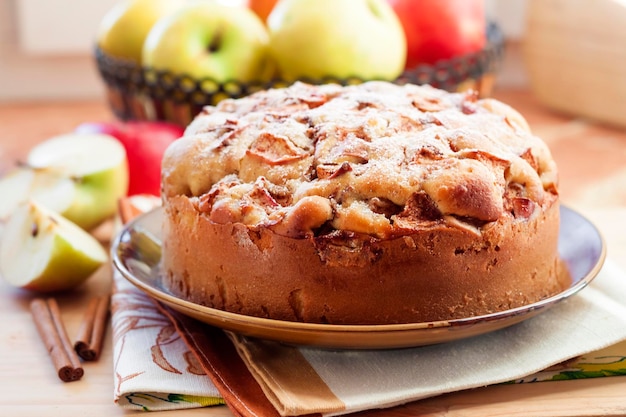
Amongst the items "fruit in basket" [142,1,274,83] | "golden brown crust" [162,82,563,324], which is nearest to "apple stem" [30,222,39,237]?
"golden brown crust" [162,82,563,324]

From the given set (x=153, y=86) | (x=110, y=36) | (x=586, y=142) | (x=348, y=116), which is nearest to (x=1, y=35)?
(x=110, y=36)

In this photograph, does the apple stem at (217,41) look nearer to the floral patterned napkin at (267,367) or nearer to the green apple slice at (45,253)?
the green apple slice at (45,253)

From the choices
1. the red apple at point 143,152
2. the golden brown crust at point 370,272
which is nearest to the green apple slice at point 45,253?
the golden brown crust at point 370,272

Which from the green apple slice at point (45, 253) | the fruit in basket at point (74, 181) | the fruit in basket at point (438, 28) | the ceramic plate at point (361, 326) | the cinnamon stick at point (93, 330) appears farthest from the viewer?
the fruit in basket at point (438, 28)

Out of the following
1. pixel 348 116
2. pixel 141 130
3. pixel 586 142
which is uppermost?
pixel 348 116

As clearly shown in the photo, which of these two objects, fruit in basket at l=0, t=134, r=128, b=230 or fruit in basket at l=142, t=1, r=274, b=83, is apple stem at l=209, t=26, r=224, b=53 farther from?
fruit in basket at l=0, t=134, r=128, b=230

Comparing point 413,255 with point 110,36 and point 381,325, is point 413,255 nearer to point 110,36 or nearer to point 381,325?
point 381,325
